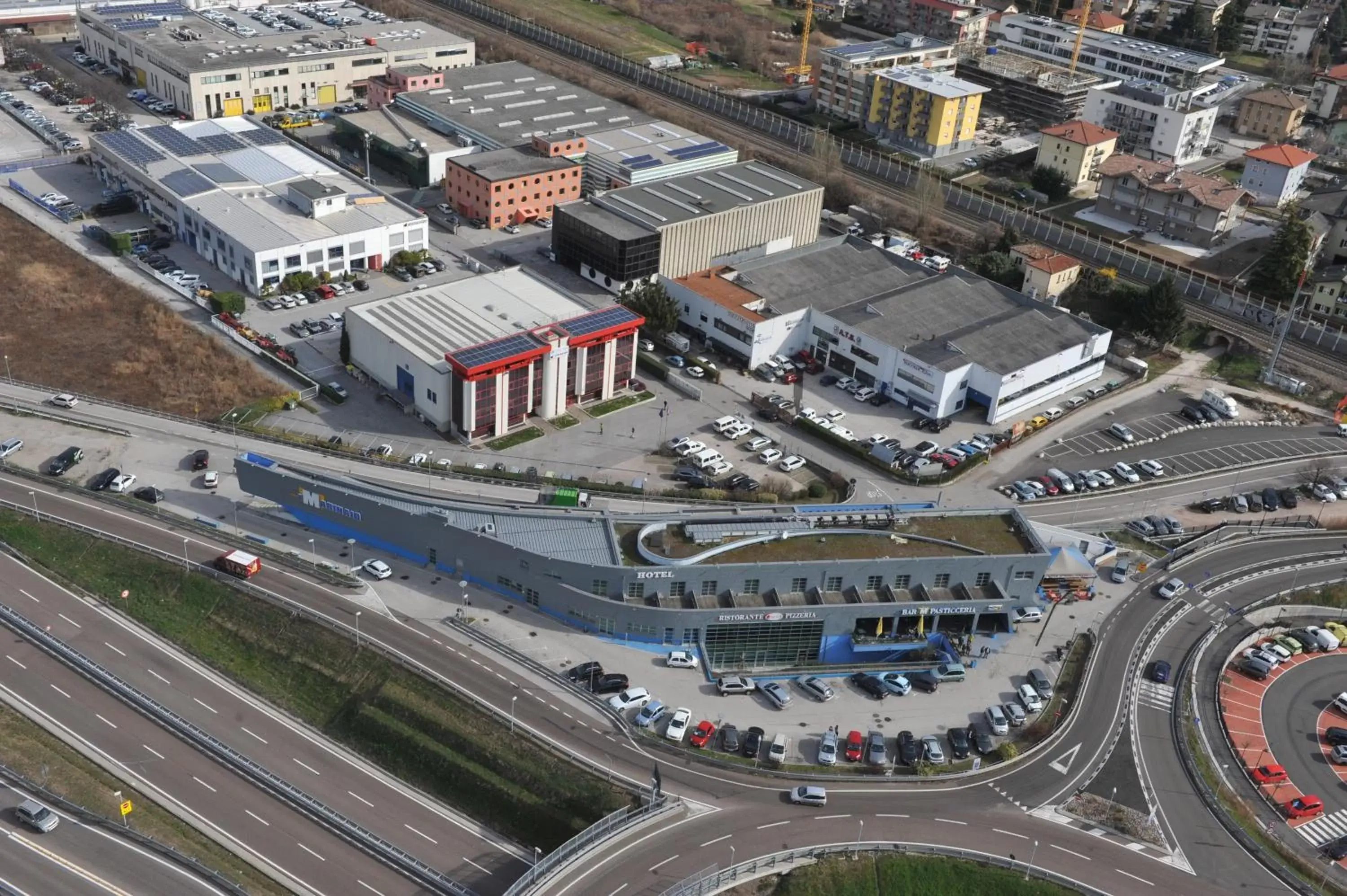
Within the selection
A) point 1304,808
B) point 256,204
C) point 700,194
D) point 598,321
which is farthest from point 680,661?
point 256,204

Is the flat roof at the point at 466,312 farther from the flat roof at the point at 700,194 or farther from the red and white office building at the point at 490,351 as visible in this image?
the flat roof at the point at 700,194

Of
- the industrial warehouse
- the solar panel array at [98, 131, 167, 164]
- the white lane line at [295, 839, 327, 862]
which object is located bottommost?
the white lane line at [295, 839, 327, 862]

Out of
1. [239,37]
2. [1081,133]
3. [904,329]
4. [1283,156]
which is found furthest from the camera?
[239,37]

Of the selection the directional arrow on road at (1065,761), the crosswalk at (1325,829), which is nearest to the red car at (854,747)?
the directional arrow on road at (1065,761)

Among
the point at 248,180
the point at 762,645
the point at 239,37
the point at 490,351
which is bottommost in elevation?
the point at 762,645

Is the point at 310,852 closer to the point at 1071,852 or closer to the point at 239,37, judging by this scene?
the point at 1071,852

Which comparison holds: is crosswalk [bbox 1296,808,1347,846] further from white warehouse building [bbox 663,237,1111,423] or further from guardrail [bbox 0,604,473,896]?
guardrail [bbox 0,604,473,896]

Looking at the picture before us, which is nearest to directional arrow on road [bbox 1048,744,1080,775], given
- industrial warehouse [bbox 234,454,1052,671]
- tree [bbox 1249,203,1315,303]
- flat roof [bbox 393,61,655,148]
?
industrial warehouse [bbox 234,454,1052,671]
